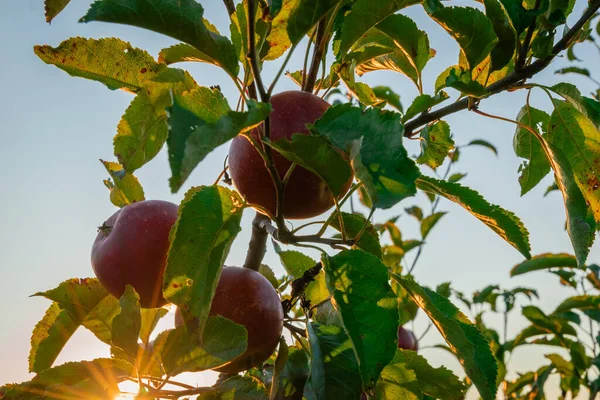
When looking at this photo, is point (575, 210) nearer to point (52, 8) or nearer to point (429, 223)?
point (52, 8)

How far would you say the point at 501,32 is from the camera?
3.75 feet

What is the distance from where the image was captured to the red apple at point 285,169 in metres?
1.08

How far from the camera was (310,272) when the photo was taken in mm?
1384

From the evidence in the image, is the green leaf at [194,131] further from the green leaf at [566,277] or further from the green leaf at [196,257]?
the green leaf at [566,277]

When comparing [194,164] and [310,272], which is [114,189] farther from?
[194,164]

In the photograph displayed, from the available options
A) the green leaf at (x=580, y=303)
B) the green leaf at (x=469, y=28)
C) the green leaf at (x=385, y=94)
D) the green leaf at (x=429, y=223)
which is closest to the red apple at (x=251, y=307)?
the green leaf at (x=469, y=28)

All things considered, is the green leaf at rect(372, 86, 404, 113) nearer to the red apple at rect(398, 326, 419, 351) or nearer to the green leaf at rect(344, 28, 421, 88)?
the green leaf at rect(344, 28, 421, 88)

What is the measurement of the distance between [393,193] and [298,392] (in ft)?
1.97

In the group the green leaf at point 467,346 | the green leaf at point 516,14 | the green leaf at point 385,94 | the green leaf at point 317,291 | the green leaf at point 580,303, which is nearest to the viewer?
the green leaf at point 467,346

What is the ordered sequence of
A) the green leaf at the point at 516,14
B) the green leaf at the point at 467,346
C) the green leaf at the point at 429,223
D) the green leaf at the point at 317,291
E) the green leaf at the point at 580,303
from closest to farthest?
1. the green leaf at the point at 467,346
2. the green leaf at the point at 516,14
3. the green leaf at the point at 317,291
4. the green leaf at the point at 580,303
5. the green leaf at the point at 429,223

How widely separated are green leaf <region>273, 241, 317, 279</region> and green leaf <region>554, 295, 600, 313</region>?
2193 millimetres

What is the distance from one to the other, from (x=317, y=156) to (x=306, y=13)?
22 centimetres

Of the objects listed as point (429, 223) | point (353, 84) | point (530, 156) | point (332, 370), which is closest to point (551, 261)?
point (429, 223)

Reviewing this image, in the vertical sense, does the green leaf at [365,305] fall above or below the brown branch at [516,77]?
below
